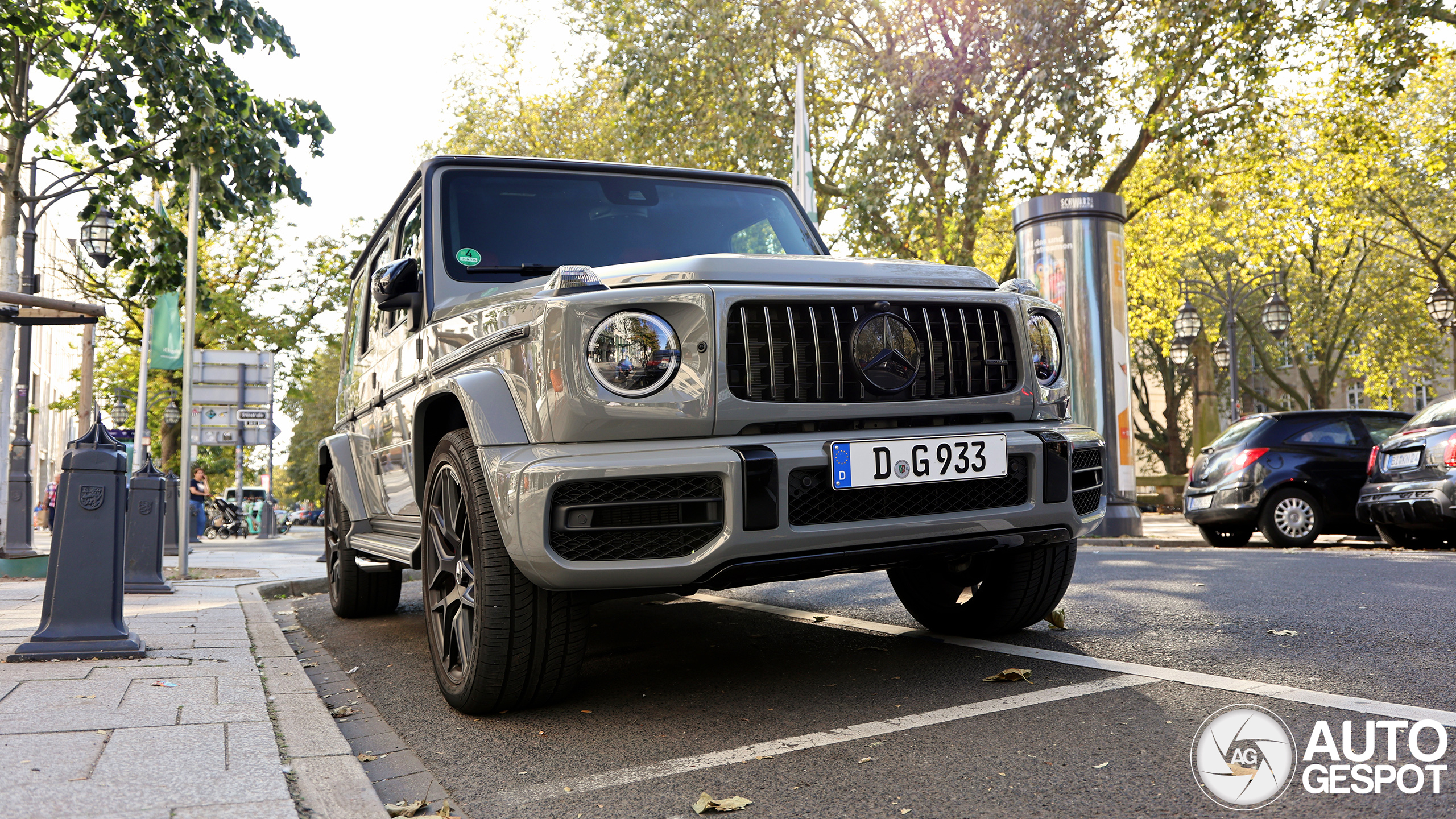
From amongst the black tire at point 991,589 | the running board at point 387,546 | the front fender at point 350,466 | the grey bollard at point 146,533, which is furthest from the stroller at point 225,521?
the black tire at point 991,589

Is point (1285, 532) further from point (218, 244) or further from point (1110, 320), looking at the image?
point (218, 244)

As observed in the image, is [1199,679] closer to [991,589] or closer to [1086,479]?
[1086,479]

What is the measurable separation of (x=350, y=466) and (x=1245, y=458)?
9.16 m

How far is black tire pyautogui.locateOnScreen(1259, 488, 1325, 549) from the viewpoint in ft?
36.8

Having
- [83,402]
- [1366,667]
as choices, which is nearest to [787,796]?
[1366,667]

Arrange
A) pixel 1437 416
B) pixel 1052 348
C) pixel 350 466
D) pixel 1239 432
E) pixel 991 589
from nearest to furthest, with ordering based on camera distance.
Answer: pixel 1052 348 < pixel 991 589 < pixel 350 466 < pixel 1437 416 < pixel 1239 432

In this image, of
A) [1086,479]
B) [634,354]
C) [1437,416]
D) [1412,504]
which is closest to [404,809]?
[634,354]

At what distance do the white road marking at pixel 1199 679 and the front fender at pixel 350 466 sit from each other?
2.47 metres

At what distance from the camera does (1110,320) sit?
44.4 feet

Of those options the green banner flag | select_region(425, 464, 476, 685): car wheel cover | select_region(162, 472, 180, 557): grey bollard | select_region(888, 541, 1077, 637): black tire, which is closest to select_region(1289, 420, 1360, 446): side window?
select_region(888, 541, 1077, 637): black tire

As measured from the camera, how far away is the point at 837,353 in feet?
11.4

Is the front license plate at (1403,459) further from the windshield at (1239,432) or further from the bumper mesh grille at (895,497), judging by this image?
the bumper mesh grille at (895,497)

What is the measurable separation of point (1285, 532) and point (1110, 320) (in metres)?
3.40

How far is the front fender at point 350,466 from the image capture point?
5.88m
